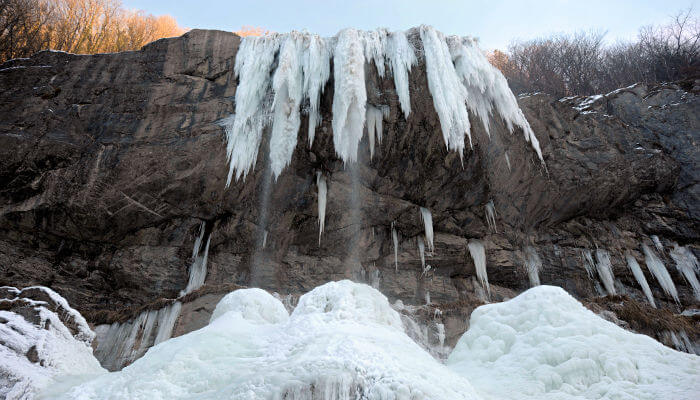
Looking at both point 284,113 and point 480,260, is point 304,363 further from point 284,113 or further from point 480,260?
point 480,260

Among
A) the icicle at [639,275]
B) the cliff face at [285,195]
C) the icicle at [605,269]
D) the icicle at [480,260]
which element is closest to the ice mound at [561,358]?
the cliff face at [285,195]

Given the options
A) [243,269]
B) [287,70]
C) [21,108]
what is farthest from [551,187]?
[21,108]

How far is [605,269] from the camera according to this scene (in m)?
13.7

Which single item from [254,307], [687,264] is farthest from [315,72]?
[687,264]

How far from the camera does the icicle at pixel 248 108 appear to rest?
37.0ft

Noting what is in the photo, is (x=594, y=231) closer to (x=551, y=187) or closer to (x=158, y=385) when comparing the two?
(x=551, y=187)

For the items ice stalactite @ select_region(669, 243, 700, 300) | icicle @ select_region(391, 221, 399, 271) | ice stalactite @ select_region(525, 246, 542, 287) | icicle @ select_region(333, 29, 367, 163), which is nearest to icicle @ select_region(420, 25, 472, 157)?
icicle @ select_region(333, 29, 367, 163)

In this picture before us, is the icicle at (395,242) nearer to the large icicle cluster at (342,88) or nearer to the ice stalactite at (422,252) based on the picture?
the ice stalactite at (422,252)

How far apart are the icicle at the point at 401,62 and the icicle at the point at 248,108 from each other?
3366mm

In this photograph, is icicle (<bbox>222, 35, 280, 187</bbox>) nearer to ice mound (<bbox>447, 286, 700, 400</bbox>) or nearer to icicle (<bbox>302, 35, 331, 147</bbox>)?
icicle (<bbox>302, 35, 331, 147</bbox>)

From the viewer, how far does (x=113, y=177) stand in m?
10.9

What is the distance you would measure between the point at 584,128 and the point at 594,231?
350 centimetres

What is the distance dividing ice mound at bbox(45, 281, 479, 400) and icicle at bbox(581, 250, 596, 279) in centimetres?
1108

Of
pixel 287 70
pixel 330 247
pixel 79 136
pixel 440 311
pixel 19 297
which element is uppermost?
pixel 287 70
